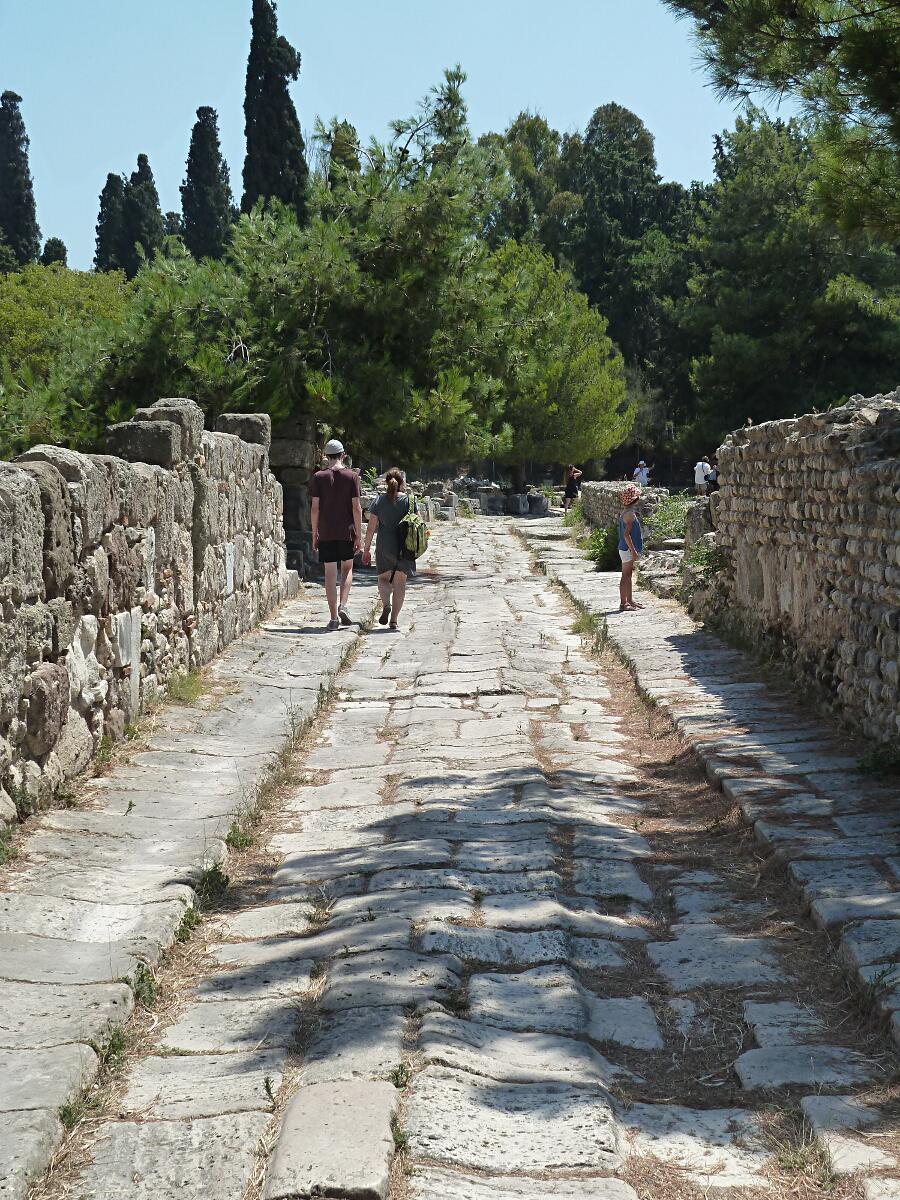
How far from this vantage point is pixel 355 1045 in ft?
11.7

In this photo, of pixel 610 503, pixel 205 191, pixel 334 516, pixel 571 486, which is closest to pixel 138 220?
pixel 205 191

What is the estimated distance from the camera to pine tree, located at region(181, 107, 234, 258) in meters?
49.4

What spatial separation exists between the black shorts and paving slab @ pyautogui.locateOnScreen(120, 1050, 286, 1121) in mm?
8513

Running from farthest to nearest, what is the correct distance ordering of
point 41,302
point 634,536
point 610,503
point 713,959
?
1. point 41,302
2. point 610,503
3. point 634,536
4. point 713,959

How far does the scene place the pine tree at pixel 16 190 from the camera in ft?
167

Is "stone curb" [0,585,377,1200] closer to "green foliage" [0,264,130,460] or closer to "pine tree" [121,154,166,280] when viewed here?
"green foliage" [0,264,130,460]

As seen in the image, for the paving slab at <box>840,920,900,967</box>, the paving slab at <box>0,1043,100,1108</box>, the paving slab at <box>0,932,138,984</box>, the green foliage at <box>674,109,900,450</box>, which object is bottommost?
the paving slab at <box>840,920,900,967</box>

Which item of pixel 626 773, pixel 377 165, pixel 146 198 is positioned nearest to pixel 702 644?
pixel 626 773

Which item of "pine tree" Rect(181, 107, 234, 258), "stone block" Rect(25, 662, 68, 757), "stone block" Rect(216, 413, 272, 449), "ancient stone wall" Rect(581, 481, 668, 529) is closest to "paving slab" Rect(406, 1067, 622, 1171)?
"stone block" Rect(25, 662, 68, 757)

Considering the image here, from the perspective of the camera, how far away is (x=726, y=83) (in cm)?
724

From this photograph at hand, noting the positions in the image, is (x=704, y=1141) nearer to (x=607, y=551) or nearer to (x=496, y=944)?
(x=496, y=944)

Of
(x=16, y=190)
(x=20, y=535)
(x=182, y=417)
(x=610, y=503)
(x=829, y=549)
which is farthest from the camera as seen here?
(x=16, y=190)

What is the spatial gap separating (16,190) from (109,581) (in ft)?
160

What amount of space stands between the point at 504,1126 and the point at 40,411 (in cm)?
1316
